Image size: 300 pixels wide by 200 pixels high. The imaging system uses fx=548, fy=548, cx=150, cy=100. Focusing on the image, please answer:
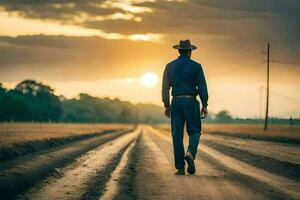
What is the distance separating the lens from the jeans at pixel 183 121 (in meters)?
11.1

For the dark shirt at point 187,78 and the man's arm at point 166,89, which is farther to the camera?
the man's arm at point 166,89

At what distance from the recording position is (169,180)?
9711 mm

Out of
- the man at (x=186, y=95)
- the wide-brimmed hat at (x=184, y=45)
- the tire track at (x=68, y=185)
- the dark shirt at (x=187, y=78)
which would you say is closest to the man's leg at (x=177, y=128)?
the man at (x=186, y=95)

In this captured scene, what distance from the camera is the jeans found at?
11.1m

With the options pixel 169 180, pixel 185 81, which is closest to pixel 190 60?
pixel 185 81

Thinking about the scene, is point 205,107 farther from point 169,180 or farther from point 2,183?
point 2,183

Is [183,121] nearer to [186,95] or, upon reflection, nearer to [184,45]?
[186,95]

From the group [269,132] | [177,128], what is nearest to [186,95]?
[177,128]

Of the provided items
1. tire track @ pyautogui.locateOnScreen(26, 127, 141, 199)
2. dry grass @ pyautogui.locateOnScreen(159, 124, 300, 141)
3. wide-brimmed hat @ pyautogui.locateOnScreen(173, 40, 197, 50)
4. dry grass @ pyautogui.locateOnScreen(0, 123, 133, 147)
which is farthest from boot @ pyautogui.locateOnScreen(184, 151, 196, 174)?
dry grass @ pyautogui.locateOnScreen(159, 124, 300, 141)

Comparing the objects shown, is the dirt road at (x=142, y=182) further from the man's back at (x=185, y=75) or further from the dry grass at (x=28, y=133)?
the dry grass at (x=28, y=133)

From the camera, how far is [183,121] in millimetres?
11391

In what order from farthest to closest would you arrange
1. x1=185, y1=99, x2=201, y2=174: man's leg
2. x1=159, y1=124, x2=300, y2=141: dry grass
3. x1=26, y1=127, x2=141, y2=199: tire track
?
x1=159, y1=124, x2=300, y2=141: dry grass
x1=185, y1=99, x2=201, y2=174: man's leg
x1=26, y1=127, x2=141, y2=199: tire track

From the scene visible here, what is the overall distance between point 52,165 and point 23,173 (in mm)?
2624

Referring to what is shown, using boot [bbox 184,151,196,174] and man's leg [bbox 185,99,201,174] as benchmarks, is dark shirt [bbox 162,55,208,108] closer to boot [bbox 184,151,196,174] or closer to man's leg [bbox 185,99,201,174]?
man's leg [bbox 185,99,201,174]
